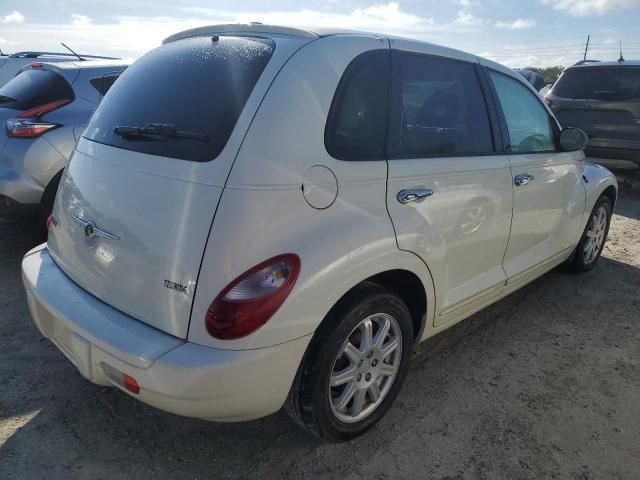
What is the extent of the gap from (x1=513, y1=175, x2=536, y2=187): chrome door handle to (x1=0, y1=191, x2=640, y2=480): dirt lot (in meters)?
1.04

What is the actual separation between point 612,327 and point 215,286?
10.0ft

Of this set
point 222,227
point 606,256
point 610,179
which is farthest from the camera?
point 606,256

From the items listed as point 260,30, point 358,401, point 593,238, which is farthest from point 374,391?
point 593,238

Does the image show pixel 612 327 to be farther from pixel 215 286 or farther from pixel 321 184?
pixel 215 286

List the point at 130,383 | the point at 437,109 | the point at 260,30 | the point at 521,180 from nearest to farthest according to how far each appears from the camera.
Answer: the point at 130,383 → the point at 260,30 → the point at 437,109 → the point at 521,180

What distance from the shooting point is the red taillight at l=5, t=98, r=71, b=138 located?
13.6 feet

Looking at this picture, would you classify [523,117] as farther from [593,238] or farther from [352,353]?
[352,353]

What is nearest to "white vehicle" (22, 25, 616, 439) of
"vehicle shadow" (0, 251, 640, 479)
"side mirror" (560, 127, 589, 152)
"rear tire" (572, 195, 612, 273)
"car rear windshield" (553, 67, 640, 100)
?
"vehicle shadow" (0, 251, 640, 479)

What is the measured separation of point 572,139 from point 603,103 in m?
4.40

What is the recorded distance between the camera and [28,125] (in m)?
4.14

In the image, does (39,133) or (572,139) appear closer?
(572,139)

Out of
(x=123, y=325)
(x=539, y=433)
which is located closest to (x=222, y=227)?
(x=123, y=325)

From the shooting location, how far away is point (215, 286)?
1821mm

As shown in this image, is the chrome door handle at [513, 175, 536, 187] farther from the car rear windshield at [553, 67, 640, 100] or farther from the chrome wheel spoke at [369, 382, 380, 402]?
the car rear windshield at [553, 67, 640, 100]
